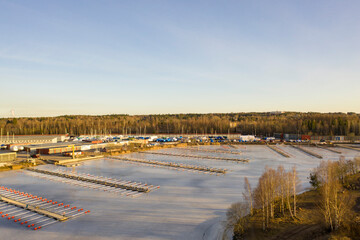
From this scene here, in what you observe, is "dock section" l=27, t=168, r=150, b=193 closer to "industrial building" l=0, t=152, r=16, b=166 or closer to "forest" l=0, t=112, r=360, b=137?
"industrial building" l=0, t=152, r=16, b=166

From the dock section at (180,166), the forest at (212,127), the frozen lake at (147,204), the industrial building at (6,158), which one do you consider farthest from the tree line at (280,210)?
the forest at (212,127)

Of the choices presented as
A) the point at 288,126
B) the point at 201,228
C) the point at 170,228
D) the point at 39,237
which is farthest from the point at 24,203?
the point at 288,126

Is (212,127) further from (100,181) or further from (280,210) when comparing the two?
(280,210)

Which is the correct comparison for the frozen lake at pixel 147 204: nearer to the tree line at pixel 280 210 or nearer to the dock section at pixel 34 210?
the dock section at pixel 34 210

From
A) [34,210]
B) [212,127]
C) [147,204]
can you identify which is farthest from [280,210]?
[212,127]

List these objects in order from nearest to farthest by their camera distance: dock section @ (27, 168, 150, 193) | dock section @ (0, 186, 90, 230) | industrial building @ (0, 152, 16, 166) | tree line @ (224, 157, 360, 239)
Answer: tree line @ (224, 157, 360, 239) < dock section @ (0, 186, 90, 230) < dock section @ (27, 168, 150, 193) < industrial building @ (0, 152, 16, 166)

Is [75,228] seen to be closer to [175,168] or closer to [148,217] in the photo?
[148,217]

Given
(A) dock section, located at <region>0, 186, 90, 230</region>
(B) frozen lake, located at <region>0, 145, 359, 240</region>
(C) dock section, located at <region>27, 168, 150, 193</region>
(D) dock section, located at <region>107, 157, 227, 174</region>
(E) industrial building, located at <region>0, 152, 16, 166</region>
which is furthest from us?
(E) industrial building, located at <region>0, 152, 16, 166</region>

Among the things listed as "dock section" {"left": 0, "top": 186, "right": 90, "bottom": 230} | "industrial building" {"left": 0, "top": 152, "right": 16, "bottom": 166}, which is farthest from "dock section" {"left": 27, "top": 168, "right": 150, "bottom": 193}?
"industrial building" {"left": 0, "top": 152, "right": 16, "bottom": 166}
